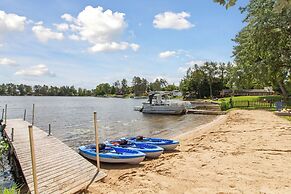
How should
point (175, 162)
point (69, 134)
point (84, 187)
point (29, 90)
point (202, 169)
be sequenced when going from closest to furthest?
point (84, 187), point (202, 169), point (175, 162), point (69, 134), point (29, 90)

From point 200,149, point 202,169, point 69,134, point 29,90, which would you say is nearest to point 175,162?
point 202,169

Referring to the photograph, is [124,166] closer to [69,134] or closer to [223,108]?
[69,134]

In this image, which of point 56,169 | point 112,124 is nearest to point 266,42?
point 112,124

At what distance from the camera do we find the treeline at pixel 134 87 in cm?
13885

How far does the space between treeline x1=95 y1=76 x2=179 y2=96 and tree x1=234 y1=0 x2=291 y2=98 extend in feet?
286

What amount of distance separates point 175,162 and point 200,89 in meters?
75.2

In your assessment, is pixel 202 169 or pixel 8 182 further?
pixel 8 182

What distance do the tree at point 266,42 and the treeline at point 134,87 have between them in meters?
87.1

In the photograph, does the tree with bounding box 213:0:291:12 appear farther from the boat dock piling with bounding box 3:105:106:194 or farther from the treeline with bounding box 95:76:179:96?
the treeline with bounding box 95:76:179:96

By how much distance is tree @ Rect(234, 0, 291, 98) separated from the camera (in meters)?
28.9

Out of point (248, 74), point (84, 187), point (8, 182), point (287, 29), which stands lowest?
point (8, 182)

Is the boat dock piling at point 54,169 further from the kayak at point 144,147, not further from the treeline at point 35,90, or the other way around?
the treeline at point 35,90

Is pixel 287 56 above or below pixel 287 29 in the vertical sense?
below

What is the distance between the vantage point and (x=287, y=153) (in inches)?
420
